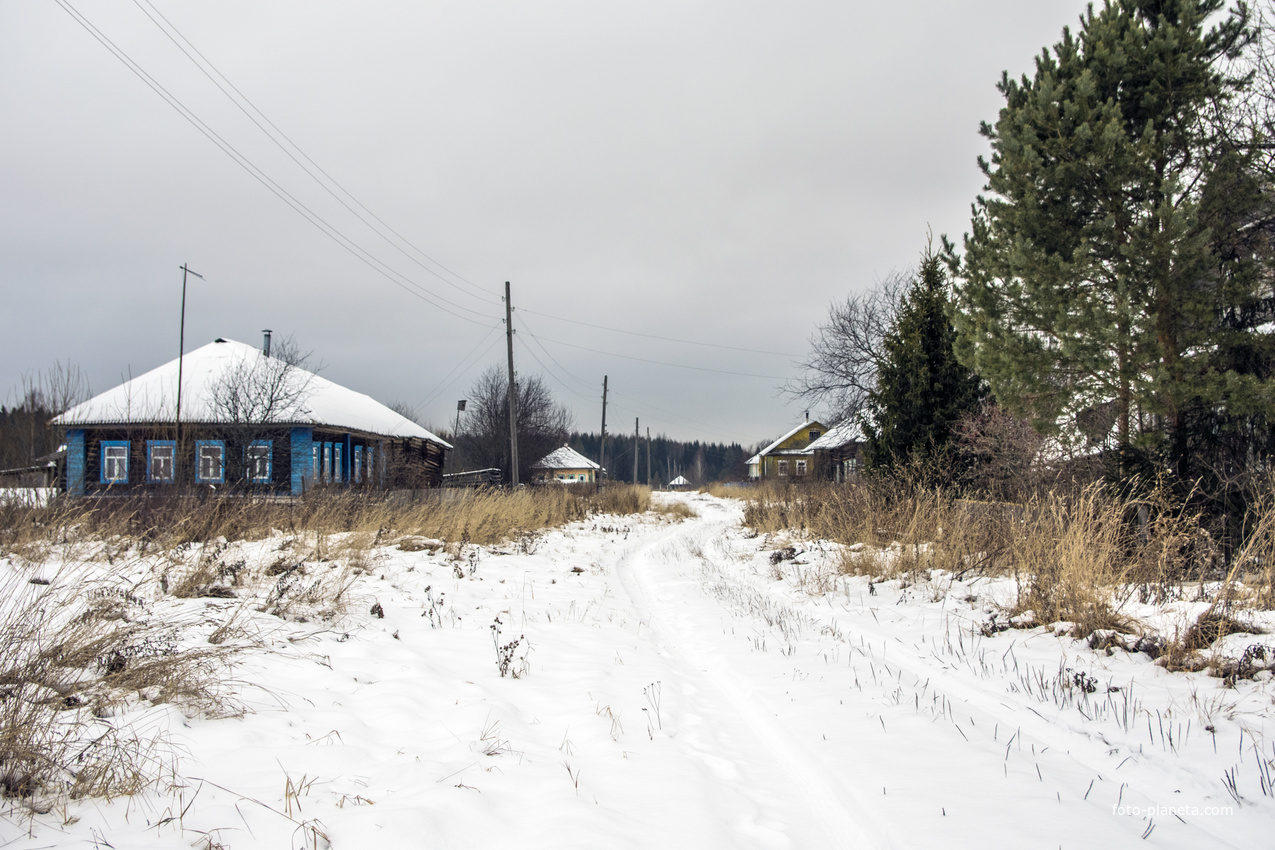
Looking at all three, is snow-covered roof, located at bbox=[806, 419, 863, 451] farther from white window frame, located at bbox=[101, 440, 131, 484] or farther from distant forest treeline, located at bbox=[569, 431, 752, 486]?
distant forest treeline, located at bbox=[569, 431, 752, 486]

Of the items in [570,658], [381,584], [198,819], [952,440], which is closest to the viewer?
[198,819]

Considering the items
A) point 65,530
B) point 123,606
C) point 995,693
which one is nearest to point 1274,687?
point 995,693

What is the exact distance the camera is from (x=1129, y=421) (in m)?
11.3

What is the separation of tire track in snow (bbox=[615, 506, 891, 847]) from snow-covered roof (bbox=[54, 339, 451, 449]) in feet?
59.3

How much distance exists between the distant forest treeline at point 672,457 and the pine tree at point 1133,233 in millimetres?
123763

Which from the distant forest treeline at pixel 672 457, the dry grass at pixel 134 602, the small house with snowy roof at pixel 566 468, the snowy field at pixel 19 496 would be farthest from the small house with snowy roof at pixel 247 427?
the distant forest treeline at pixel 672 457

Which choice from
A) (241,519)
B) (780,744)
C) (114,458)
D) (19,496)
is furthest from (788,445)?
(780,744)

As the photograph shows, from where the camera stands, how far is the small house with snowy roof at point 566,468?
38344 mm

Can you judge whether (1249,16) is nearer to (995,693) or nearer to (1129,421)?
(1129,421)

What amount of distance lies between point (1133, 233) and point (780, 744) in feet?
35.3

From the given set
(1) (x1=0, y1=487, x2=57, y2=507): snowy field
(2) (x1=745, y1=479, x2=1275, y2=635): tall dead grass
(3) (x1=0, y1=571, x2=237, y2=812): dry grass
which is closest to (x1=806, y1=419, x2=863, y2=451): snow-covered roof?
(2) (x1=745, y1=479, x2=1275, y2=635): tall dead grass

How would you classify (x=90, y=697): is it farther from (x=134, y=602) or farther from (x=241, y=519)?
(x=241, y=519)

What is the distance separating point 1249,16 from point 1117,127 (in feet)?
9.29

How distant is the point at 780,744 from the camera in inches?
150
